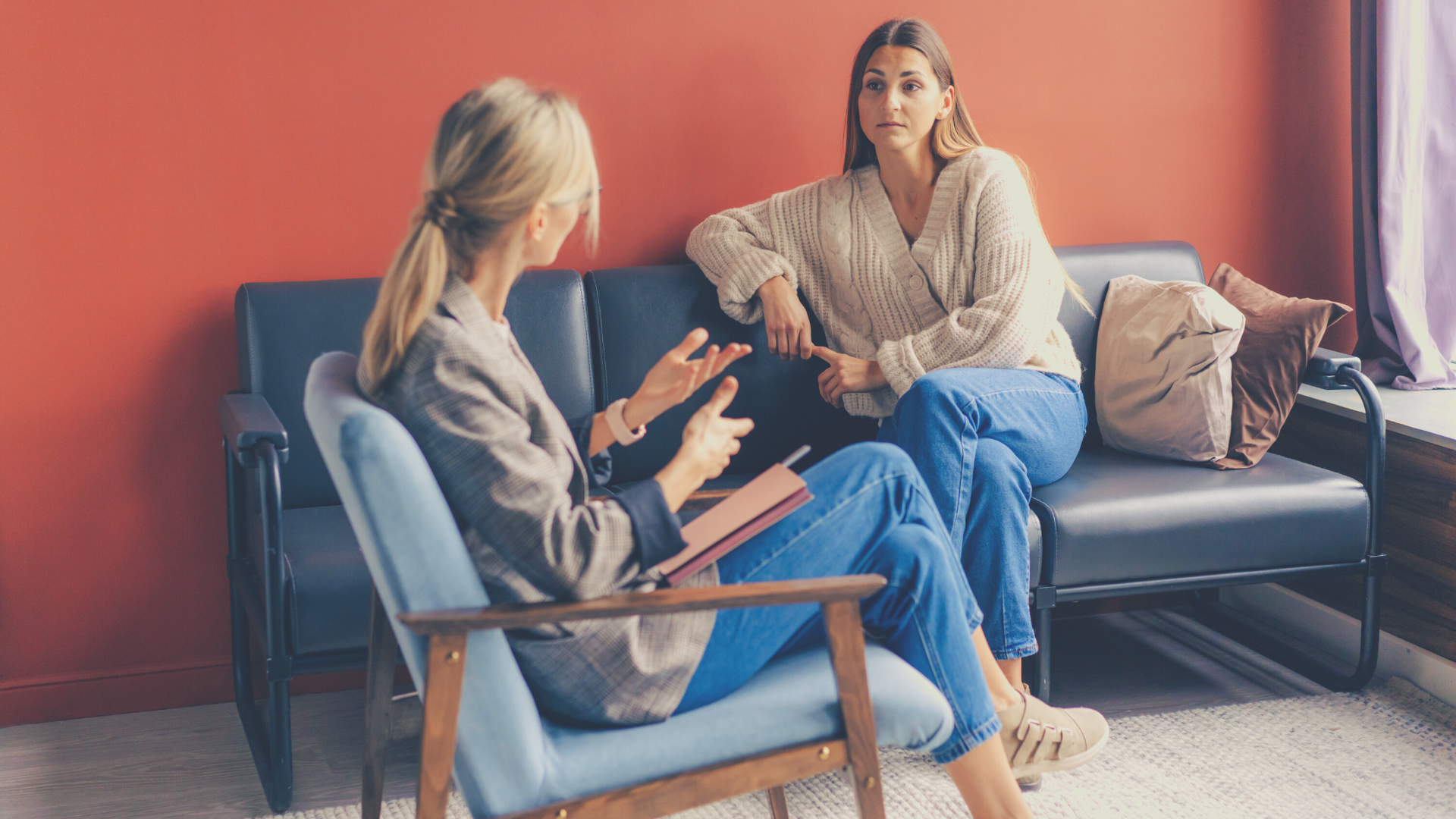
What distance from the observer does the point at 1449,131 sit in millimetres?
2432

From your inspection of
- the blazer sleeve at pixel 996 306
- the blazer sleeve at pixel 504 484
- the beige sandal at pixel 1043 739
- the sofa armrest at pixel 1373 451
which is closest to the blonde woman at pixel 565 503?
the blazer sleeve at pixel 504 484

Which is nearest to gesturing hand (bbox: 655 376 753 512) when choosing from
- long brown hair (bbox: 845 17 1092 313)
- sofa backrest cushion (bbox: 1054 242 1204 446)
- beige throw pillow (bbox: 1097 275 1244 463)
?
long brown hair (bbox: 845 17 1092 313)

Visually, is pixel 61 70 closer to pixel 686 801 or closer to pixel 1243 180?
pixel 686 801

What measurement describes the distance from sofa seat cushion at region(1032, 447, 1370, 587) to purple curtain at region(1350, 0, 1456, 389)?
Answer: 1.93 feet

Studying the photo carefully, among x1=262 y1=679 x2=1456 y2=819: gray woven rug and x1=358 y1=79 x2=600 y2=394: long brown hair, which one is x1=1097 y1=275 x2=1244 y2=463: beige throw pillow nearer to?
x1=262 y1=679 x2=1456 y2=819: gray woven rug

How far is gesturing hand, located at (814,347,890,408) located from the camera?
2141 millimetres

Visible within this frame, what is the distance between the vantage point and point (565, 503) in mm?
1151

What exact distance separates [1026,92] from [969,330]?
2.77ft

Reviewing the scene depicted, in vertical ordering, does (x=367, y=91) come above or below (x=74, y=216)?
above

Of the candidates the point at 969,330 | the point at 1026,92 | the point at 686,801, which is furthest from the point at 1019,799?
the point at 1026,92

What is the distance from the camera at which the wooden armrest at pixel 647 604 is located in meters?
1.08

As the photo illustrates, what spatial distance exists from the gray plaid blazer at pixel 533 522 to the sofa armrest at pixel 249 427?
0.56m

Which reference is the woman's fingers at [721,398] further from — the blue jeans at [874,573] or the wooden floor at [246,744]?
the wooden floor at [246,744]

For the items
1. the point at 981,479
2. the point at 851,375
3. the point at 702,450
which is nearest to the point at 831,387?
the point at 851,375
